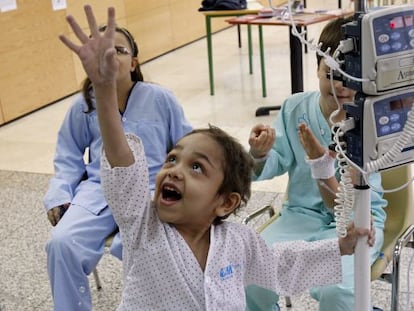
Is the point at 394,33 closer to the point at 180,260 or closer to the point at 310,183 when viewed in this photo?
the point at 180,260

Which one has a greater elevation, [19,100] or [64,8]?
[64,8]

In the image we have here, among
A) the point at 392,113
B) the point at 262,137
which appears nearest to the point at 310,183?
the point at 262,137

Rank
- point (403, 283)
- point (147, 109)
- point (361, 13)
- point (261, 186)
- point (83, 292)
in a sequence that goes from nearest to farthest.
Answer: point (361, 13), point (83, 292), point (147, 109), point (403, 283), point (261, 186)

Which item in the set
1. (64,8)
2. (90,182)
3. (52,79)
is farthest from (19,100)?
(90,182)

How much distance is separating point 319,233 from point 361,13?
2.64 feet

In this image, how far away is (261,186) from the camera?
10.0ft

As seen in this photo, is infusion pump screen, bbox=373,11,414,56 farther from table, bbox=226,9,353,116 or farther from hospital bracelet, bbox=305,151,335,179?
table, bbox=226,9,353,116

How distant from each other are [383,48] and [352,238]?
0.38 meters

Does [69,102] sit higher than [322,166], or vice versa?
[322,166]

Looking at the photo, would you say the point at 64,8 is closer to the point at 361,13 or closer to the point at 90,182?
the point at 90,182

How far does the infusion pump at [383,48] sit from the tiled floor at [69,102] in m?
1.27

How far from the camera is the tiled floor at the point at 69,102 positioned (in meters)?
2.33

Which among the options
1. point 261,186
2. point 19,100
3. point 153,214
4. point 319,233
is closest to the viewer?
point 153,214

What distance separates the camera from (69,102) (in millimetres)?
4941
